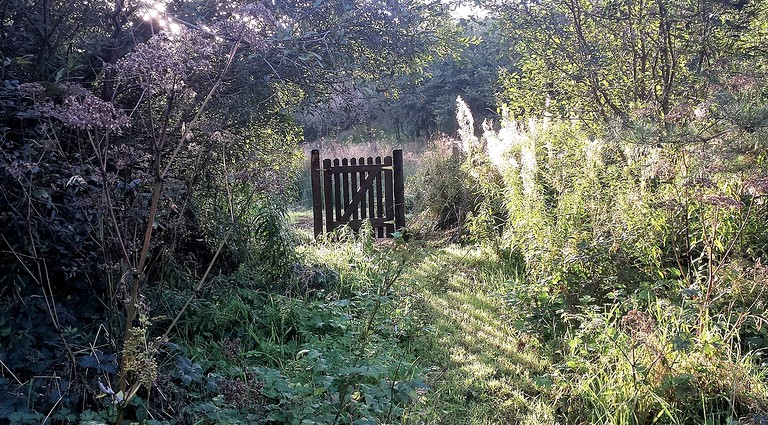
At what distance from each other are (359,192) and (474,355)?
4.44m

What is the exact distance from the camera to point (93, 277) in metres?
2.73

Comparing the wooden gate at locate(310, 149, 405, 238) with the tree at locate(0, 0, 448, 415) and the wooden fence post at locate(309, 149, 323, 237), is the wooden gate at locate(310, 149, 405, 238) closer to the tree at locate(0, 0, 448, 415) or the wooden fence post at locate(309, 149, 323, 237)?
the wooden fence post at locate(309, 149, 323, 237)

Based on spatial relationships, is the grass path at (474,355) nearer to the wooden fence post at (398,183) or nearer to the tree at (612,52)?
the tree at (612,52)

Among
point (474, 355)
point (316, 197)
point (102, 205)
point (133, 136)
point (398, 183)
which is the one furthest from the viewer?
point (398, 183)

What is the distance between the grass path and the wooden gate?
2.51 m

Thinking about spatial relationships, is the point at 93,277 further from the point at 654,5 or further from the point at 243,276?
the point at 654,5

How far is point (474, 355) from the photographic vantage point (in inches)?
146

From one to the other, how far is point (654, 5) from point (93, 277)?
4.88 m

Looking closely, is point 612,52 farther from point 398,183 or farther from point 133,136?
point 133,136

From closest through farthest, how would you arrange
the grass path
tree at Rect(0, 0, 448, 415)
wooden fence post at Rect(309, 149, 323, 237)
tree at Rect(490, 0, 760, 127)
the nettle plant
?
the nettle plant → tree at Rect(0, 0, 448, 415) → the grass path → tree at Rect(490, 0, 760, 127) → wooden fence post at Rect(309, 149, 323, 237)

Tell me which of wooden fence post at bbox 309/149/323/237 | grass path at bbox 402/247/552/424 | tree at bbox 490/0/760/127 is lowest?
grass path at bbox 402/247/552/424

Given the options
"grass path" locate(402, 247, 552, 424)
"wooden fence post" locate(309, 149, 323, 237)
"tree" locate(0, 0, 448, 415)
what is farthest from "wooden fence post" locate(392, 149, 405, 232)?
"tree" locate(0, 0, 448, 415)

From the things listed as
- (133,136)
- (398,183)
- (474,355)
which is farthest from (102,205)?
(398,183)

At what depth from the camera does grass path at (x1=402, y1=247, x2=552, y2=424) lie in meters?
2.97
